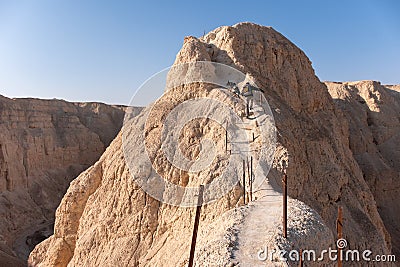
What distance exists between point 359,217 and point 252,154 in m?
5.19

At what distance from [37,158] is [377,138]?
3817cm

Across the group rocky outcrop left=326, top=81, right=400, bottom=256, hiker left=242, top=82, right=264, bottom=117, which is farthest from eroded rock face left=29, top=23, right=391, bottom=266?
rocky outcrop left=326, top=81, right=400, bottom=256

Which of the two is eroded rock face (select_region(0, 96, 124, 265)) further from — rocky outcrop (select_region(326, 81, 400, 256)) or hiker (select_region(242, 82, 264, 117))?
rocky outcrop (select_region(326, 81, 400, 256))

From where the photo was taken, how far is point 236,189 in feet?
38.4

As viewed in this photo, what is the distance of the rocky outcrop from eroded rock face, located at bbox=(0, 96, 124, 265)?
29495 millimetres

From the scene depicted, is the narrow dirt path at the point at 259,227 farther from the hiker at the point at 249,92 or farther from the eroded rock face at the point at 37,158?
the eroded rock face at the point at 37,158

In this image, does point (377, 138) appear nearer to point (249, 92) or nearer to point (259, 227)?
point (249, 92)

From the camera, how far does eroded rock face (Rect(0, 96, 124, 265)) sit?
38.0 metres

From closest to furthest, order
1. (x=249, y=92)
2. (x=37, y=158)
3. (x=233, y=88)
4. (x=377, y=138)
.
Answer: (x=249, y=92) < (x=233, y=88) < (x=377, y=138) < (x=37, y=158)

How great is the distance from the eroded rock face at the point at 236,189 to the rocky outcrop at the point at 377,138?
13758mm

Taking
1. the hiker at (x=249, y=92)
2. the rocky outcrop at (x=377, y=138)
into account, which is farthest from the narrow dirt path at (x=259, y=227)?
the rocky outcrop at (x=377, y=138)

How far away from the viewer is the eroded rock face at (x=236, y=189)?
13531mm

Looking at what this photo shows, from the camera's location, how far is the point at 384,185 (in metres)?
32.4

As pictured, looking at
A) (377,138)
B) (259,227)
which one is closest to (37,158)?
(377,138)
